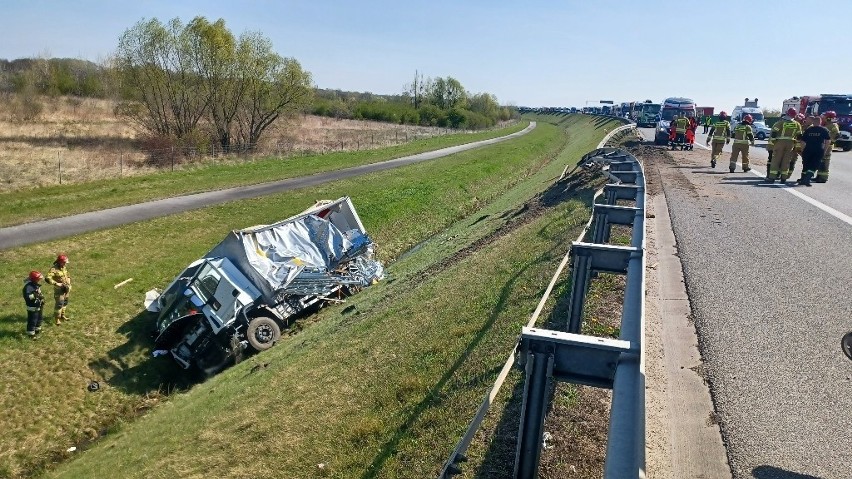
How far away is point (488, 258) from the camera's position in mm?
12938

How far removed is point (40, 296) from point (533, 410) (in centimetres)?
1250

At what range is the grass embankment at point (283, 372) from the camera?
6680mm

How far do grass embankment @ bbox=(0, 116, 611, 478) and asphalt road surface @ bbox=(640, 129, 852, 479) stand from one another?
221 centimetres

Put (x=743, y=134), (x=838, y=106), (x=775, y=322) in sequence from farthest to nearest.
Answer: (x=838, y=106), (x=743, y=134), (x=775, y=322)

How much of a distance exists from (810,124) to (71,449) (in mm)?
18213

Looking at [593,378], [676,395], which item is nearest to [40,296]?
[676,395]

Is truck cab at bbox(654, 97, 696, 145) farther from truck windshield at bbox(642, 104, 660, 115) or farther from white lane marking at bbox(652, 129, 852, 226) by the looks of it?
white lane marking at bbox(652, 129, 852, 226)

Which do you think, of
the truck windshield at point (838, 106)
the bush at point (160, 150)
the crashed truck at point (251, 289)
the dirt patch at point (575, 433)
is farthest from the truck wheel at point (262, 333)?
the truck windshield at point (838, 106)

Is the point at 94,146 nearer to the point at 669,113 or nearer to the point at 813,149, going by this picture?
the point at 669,113

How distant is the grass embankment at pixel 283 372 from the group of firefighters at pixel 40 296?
0.30 m

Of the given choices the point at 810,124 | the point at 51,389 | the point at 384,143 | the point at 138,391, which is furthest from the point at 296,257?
the point at 384,143

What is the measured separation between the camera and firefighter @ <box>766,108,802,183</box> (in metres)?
15.1

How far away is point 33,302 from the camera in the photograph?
12.4 meters

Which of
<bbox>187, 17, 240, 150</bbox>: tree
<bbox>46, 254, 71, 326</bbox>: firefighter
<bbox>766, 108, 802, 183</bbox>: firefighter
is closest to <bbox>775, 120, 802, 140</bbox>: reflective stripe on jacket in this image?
<bbox>766, 108, 802, 183</bbox>: firefighter
